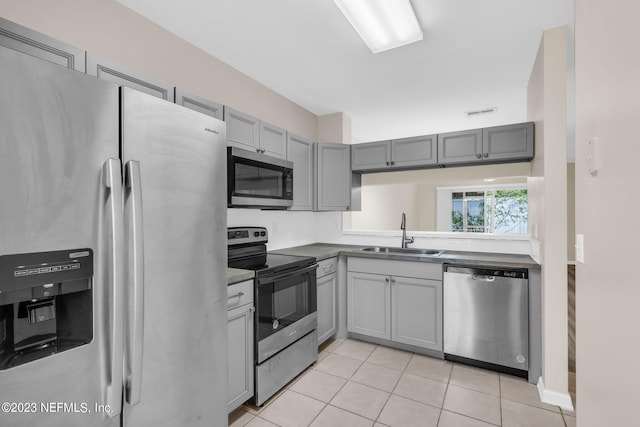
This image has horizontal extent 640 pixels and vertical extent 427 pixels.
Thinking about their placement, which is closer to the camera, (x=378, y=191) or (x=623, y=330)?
(x=623, y=330)

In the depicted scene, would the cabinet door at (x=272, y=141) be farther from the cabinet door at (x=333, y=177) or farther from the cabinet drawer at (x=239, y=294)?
the cabinet drawer at (x=239, y=294)

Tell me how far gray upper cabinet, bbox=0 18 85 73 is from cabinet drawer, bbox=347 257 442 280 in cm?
253

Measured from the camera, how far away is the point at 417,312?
2.74m

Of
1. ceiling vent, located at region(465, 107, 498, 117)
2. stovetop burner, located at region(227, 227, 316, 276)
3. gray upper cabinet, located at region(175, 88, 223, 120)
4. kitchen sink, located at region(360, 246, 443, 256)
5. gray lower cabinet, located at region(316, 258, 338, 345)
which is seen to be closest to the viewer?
gray upper cabinet, located at region(175, 88, 223, 120)

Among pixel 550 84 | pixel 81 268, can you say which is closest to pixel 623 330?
pixel 81 268

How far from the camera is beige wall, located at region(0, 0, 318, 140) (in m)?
1.59

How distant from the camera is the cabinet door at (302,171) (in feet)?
9.96

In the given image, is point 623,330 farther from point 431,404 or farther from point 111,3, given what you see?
point 111,3

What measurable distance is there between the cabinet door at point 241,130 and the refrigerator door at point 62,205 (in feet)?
4.16

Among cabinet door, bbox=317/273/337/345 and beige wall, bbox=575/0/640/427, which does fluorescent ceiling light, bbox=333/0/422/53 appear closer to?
beige wall, bbox=575/0/640/427

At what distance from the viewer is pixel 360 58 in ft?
8.38

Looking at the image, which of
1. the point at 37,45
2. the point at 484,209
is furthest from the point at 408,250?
the point at 484,209

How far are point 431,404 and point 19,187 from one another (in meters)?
2.47

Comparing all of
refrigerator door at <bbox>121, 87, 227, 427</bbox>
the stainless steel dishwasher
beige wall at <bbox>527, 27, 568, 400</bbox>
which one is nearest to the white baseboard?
beige wall at <bbox>527, 27, 568, 400</bbox>
